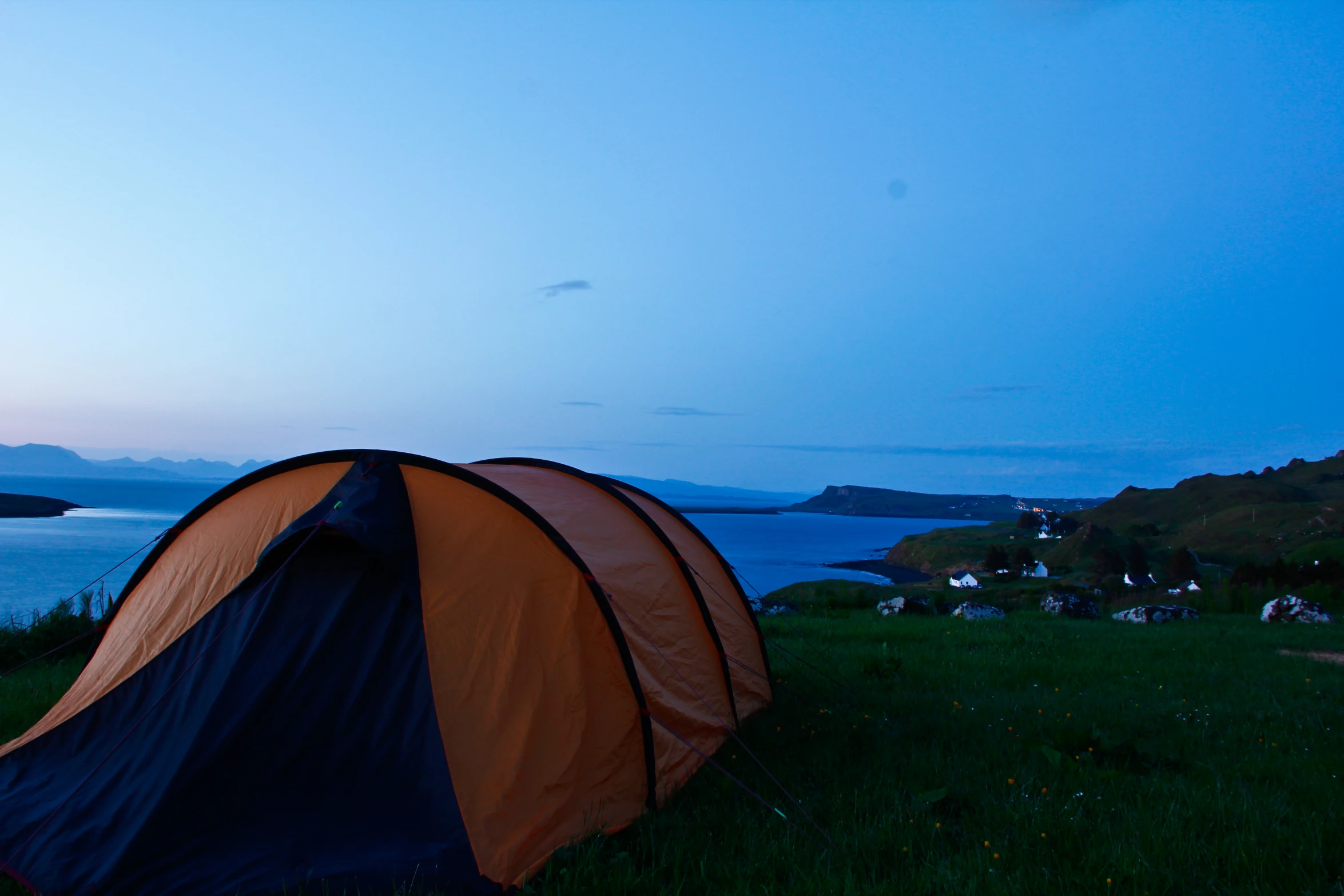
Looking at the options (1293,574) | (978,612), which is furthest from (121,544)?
(1293,574)

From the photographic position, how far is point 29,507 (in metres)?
81.7

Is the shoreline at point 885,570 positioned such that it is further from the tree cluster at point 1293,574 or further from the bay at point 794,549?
the tree cluster at point 1293,574

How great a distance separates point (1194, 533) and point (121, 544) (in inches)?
3128

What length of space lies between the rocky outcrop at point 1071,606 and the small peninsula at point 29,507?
96.0m

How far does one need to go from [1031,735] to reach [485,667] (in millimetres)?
4869

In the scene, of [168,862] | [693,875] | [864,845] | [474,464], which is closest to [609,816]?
[693,875]

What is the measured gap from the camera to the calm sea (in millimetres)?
28797

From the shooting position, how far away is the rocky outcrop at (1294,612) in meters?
13.4

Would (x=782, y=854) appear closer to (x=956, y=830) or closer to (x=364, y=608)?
(x=956, y=830)

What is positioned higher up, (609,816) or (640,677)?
(640,677)

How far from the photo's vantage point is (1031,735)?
20.6 feet

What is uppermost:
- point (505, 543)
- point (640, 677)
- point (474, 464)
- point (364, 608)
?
point (474, 464)

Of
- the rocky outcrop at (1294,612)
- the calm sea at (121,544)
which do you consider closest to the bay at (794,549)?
the calm sea at (121,544)

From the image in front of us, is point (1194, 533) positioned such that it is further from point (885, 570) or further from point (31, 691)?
point (31, 691)
